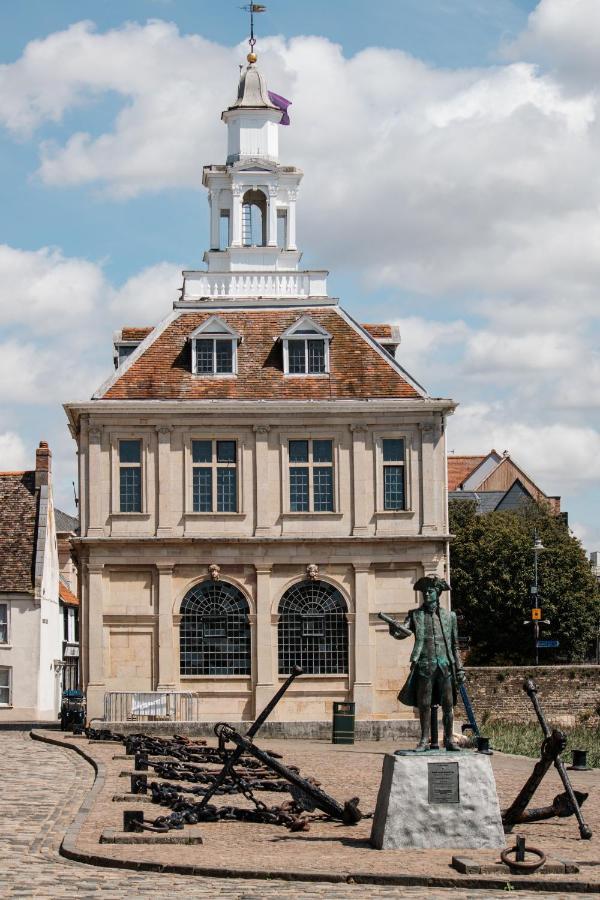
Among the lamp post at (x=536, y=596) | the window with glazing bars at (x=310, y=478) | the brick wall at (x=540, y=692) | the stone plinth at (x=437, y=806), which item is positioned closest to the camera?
the stone plinth at (x=437, y=806)

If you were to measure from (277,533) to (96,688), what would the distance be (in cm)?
677

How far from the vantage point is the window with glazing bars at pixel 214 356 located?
44.1 meters

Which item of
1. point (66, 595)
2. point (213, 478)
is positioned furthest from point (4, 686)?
point (213, 478)

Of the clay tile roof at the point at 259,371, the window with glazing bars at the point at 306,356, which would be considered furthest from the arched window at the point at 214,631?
the window with glazing bars at the point at 306,356

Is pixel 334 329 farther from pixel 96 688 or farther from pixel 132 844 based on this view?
pixel 132 844

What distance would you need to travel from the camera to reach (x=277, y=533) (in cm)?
4262

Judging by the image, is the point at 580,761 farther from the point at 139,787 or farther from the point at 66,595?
the point at 66,595

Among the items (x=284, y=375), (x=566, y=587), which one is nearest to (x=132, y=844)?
(x=284, y=375)

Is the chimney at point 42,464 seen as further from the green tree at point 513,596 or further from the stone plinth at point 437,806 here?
the stone plinth at point 437,806

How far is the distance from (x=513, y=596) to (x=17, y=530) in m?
27.1

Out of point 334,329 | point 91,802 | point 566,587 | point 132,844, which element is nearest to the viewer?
point 132,844

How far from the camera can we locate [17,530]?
56.6m

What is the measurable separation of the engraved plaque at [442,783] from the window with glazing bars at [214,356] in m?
27.2

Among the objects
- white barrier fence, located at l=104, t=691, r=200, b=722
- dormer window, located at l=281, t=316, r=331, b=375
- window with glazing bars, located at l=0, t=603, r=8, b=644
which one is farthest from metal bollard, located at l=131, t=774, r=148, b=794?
window with glazing bars, located at l=0, t=603, r=8, b=644
